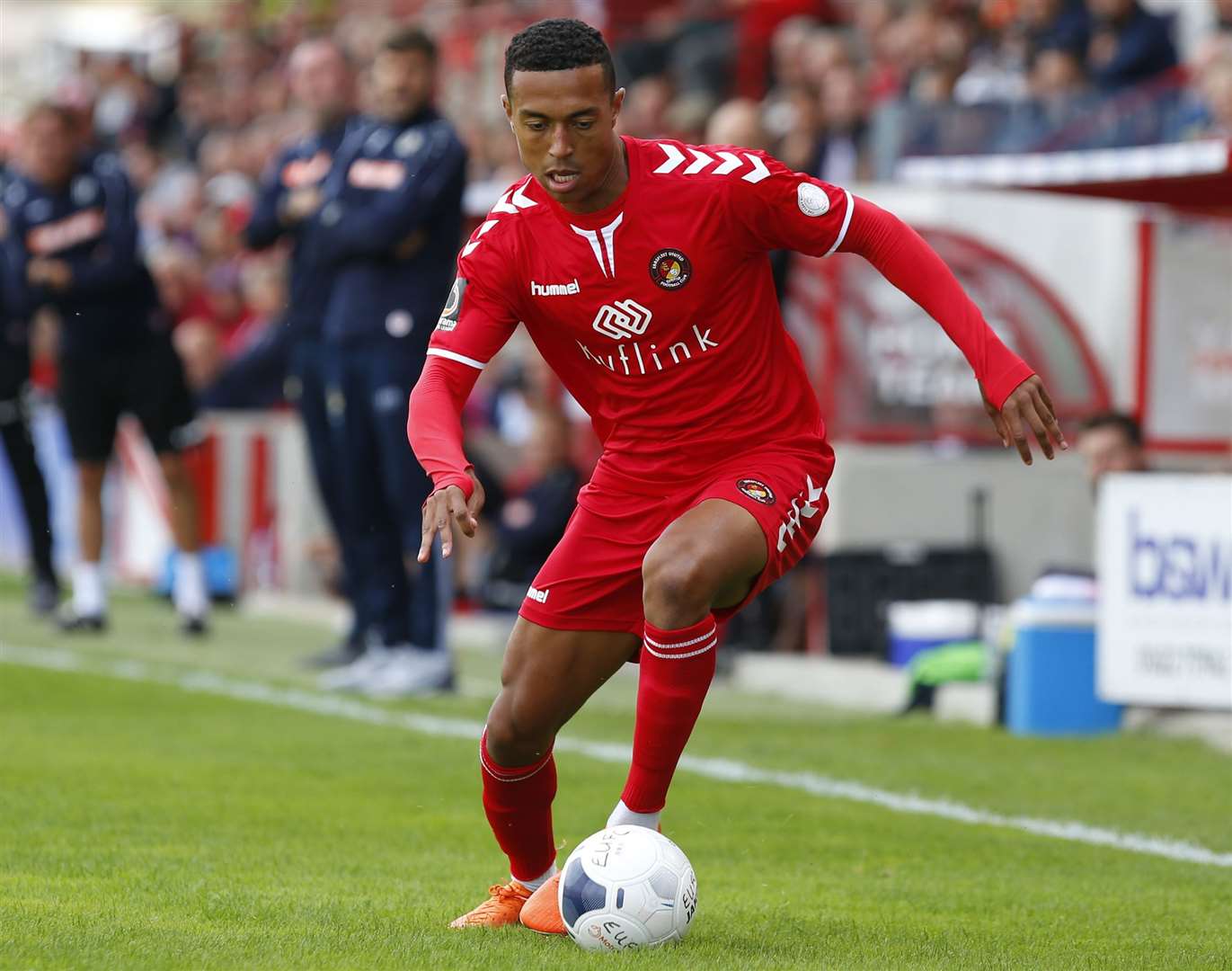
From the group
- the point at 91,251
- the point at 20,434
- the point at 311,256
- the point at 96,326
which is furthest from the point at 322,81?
the point at 20,434

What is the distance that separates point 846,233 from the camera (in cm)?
500

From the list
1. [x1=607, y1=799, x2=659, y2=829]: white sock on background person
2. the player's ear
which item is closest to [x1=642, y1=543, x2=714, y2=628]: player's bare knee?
[x1=607, y1=799, x2=659, y2=829]: white sock on background person

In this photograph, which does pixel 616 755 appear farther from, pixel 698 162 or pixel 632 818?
pixel 698 162

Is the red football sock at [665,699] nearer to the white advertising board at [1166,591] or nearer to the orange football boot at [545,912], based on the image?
the orange football boot at [545,912]

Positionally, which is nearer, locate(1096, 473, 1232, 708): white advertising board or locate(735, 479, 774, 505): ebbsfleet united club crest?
locate(735, 479, 774, 505): ebbsfleet united club crest

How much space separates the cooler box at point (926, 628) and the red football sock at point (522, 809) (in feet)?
20.3

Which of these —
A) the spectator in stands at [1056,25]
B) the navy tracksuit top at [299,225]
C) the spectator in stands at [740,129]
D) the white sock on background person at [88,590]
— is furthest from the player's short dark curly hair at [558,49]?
the spectator in stands at [1056,25]

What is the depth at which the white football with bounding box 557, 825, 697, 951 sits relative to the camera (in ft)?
15.4

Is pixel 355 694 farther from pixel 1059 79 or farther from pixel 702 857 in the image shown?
pixel 1059 79

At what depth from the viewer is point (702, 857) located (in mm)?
6102

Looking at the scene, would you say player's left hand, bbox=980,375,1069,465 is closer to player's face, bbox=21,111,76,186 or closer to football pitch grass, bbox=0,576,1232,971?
football pitch grass, bbox=0,576,1232,971

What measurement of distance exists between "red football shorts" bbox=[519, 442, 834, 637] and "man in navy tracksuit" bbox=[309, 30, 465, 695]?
14.3 feet

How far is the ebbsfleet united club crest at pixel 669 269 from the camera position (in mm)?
4980

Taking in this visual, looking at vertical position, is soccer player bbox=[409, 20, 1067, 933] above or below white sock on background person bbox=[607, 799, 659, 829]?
above
